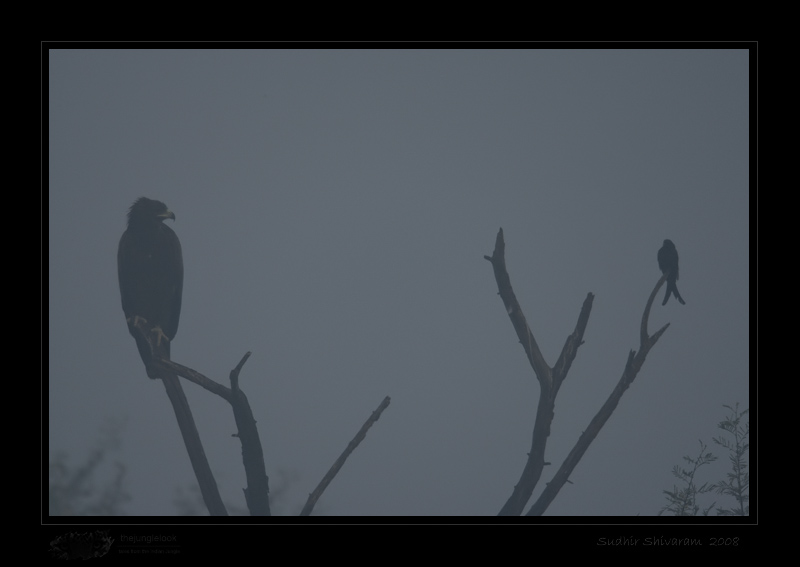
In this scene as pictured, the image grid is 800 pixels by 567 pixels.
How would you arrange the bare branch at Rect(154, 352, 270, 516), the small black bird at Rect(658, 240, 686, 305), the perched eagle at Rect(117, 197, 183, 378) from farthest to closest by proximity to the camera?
1. the perched eagle at Rect(117, 197, 183, 378)
2. the small black bird at Rect(658, 240, 686, 305)
3. the bare branch at Rect(154, 352, 270, 516)

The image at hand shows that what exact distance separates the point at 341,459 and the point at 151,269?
284 centimetres

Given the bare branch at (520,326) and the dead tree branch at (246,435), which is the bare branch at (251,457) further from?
the bare branch at (520,326)

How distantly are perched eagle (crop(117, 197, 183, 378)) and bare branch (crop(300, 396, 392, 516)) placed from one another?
2.53m

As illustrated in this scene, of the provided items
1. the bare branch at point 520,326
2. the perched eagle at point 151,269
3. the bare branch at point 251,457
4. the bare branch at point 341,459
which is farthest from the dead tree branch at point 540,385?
the perched eagle at point 151,269

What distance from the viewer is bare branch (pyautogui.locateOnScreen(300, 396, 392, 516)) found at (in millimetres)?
4195

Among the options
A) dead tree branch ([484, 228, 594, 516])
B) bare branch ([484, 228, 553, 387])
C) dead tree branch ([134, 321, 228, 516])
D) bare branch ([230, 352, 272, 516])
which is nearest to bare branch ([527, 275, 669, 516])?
dead tree branch ([484, 228, 594, 516])

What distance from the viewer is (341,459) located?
4.31 metres

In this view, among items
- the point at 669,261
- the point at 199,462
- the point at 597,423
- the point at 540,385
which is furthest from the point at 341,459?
the point at 669,261

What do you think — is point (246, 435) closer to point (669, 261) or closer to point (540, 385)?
point (540, 385)

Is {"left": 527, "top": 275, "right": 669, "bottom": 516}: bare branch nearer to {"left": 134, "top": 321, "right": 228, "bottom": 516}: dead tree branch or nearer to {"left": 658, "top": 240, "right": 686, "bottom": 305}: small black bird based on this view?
{"left": 658, "top": 240, "right": 686, "bottom": 305}: small black bird

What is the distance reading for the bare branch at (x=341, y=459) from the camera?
420 cm

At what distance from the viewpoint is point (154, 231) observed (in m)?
6.41
